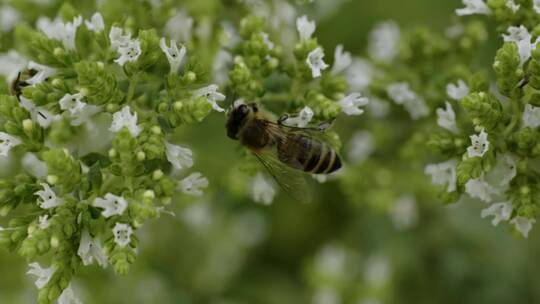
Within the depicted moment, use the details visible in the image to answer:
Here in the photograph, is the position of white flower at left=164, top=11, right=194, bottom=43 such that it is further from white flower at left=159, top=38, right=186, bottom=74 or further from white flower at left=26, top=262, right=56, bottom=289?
white flower at left=26, top=262, right=56, bottom=289

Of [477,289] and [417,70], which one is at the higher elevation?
[417,70]

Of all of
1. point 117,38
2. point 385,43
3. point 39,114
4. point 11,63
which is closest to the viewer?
point 117,38

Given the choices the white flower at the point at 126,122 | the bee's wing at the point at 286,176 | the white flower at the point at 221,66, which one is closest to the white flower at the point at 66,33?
the white flower at the point at 126,122

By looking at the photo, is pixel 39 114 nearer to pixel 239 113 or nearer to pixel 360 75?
pixel 239 113

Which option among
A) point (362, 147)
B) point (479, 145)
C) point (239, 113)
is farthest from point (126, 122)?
point (362, 147)

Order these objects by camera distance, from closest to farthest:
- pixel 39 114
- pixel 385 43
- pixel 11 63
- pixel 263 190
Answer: pixel 39 114
pixel 263 190
pixel 11 63
pixel 385 43

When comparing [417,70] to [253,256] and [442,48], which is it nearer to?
[442,48]

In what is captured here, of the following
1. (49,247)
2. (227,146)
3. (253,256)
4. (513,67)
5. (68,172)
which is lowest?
(253,256)

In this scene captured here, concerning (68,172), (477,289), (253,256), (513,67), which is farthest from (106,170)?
(477,289)
